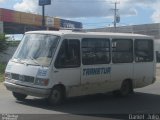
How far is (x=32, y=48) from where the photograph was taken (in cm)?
1606

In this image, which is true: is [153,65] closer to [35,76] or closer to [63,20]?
[35,76]

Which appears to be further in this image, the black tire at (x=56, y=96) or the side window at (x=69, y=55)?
the side window at (x=69, y=55)

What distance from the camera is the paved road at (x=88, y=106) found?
13.9 meters

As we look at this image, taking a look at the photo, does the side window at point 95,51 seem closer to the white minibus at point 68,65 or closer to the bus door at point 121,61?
the white minibus at point 68,65

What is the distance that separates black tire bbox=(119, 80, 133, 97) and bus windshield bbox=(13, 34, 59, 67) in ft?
13.9

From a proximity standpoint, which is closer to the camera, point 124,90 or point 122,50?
point 122,50

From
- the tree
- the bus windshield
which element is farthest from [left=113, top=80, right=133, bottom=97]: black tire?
the tree

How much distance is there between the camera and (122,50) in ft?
61.3

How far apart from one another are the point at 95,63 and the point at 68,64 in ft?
4.77

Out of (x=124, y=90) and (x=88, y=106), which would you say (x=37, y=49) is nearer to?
(x=88, y=106)

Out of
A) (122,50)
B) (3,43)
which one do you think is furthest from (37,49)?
(3,43)

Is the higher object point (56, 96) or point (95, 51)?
point (95, 51)

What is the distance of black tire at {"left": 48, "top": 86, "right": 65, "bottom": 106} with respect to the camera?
15439mm

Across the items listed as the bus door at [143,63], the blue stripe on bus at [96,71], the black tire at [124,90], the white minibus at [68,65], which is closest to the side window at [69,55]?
the white minibus at [68,65]
